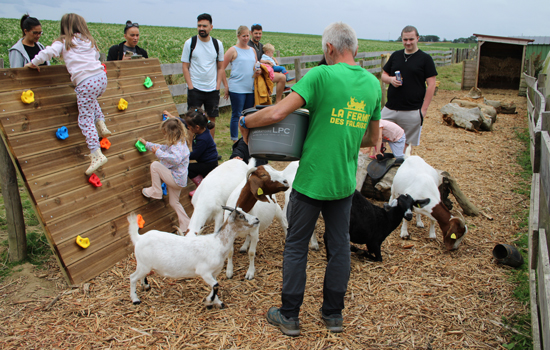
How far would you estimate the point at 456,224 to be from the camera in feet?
15.6

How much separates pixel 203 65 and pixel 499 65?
16.8 metres

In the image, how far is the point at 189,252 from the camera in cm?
359

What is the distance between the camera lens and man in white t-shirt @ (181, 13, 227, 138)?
7071mm

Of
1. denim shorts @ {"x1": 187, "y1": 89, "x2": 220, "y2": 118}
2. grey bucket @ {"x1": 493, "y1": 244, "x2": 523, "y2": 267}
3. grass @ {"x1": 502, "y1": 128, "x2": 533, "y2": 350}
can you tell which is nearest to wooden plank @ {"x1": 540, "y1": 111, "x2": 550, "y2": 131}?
grey bucket @ {"x1": 493, "y1": 244, "x2": 523, "y2": 267}

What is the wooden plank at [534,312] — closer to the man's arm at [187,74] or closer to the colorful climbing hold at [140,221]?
the colorful climbing hold at [140,221]

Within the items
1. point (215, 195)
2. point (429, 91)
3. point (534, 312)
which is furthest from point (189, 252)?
point (429, 91)

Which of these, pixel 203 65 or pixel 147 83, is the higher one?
pixel 203 65

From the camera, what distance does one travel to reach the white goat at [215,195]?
14.4ft

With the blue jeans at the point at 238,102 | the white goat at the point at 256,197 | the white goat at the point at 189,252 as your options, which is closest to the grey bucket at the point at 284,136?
the white goat at the point at 256,197

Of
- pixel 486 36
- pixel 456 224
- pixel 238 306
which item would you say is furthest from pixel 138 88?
pixel 486 36

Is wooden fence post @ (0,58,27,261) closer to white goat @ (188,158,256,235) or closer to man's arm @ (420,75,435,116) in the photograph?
white goat @ (188,158,256,235)

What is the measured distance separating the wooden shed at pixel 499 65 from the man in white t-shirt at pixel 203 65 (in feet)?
49.8

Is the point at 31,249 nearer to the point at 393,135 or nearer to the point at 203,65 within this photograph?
the point at 203,65

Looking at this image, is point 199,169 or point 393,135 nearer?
point 199,169
